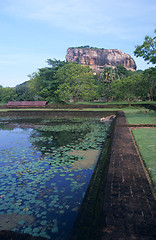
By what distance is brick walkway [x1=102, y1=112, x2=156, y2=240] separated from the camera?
2.32 metres

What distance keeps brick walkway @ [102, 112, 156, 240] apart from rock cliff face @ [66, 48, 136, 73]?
143409mm

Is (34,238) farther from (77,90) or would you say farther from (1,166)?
(77,90)

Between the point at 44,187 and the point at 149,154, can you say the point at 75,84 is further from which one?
the point at 44,187

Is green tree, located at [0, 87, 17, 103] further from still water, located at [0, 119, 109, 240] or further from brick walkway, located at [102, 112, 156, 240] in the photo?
brick walkway, located at [102, 112, 156, 240]

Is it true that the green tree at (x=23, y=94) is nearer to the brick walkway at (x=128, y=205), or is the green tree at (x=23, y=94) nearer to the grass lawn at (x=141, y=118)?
the grass lawn at (x=141, y=118)

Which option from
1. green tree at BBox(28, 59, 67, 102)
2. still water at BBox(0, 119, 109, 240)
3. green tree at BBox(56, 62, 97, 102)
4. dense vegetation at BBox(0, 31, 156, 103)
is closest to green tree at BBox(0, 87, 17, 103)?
dense vegetation at BBox(0, 31, 156, 103)

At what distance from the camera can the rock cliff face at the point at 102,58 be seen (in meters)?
151

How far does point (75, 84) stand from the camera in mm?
41812

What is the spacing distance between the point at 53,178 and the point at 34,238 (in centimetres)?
304

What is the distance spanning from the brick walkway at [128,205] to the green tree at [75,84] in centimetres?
3539

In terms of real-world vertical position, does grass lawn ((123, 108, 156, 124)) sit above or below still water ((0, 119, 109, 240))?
above

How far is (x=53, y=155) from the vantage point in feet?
26.0

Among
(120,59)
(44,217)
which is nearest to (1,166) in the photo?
(44,217)

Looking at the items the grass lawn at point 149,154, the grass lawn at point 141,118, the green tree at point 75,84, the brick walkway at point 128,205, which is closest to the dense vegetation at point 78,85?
the green tree at point 75,84
